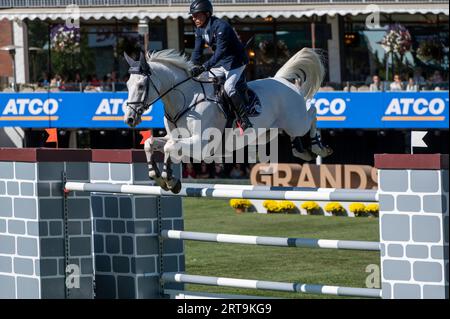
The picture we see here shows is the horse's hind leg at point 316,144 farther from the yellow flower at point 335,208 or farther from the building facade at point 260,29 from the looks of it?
the building facade at point 260,29

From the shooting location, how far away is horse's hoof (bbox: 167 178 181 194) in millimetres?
7883

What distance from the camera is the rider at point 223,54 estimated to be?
10.2m

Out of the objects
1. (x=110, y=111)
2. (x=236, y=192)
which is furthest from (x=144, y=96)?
(x=110, y=111)

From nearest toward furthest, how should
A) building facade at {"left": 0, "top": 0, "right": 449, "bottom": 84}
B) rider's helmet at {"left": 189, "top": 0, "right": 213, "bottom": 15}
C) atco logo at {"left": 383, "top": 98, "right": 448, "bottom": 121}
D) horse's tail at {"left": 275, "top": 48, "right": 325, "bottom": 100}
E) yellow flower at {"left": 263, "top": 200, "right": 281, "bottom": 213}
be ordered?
1. rider's helmet at {"left": 189, "top": 0, "right": 213, "bottom": 15}
2. horse's tail at {"left": 275, "top": 48, "right": 325, "bottom": 100}
3. yellow flower at {"left": 263, "top": 200, "right": 281, "bottom": 213}
4. atco logo at {"left": 383, "top": 98, "right": 448, "bottom": 121}
5. building facade at {"left": 0, "top": 0, "right": 449, "bottom": 84}

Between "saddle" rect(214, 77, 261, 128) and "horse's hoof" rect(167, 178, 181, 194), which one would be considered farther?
"saddle" rect(214, 77, 261, 128)

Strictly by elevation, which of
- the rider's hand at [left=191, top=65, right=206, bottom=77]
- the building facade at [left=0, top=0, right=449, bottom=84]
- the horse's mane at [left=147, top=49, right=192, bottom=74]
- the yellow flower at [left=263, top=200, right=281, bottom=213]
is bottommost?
the yellow flower at [left=263, top=200, right=281, bottom=213]

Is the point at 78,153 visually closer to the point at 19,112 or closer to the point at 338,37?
the point at 19,112

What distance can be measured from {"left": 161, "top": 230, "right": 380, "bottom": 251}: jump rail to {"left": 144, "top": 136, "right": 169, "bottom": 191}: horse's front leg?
362 millimetres

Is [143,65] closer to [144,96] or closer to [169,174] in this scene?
[144,96]

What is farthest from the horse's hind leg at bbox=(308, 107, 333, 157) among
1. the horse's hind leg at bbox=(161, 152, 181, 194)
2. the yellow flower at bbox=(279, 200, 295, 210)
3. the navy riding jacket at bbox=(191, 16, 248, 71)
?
the yellow flower at bbox=(279, 200, 295, 210)

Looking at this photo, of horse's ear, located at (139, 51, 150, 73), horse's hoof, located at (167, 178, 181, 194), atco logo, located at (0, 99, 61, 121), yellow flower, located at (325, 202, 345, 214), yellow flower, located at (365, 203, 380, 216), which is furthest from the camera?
atco logo, located at (0, 99, 61, 121)

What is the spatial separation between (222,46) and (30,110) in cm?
1423

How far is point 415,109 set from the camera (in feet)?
68.6

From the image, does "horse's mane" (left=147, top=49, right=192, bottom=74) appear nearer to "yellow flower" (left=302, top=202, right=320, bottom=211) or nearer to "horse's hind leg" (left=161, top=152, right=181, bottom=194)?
"horse's hind leg" (left=161, top=152, right=181, bottom=194)
